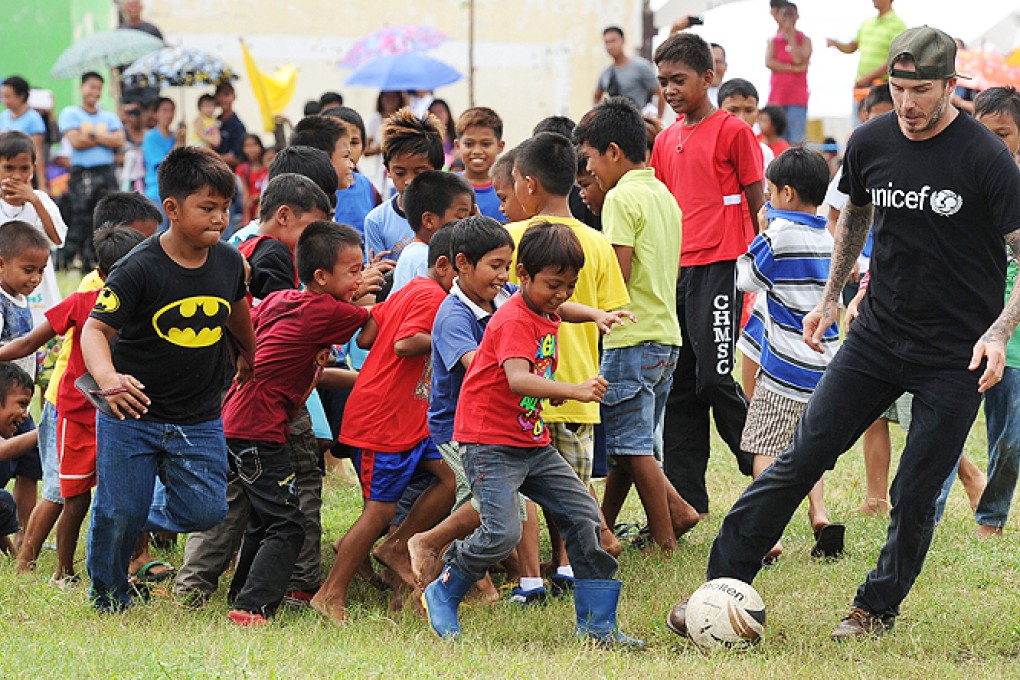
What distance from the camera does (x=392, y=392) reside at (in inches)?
240

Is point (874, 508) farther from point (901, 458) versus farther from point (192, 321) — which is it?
point (192, 321)

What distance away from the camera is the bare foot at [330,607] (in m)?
5.95

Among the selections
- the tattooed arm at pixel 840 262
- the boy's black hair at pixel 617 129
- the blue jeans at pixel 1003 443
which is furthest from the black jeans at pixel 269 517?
the blue jeans at pixel 1003 443

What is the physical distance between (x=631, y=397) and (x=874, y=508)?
6.75 ft

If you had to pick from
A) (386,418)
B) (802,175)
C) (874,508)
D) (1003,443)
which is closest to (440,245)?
(386,418)

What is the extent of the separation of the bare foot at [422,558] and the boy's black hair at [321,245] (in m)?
1.20

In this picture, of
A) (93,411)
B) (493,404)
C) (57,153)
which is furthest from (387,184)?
(57,153)

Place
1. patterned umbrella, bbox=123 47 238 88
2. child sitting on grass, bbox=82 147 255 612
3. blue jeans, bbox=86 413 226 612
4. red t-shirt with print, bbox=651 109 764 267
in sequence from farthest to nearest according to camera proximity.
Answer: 1. patterned umbrella, bbox=123 47 238 88
2. red t-shirt with print, bbox=651 109 764 267
3. blue jeans, bbox=86 413 226 612
4. child sitting on grass, bbox=82 147 255 612

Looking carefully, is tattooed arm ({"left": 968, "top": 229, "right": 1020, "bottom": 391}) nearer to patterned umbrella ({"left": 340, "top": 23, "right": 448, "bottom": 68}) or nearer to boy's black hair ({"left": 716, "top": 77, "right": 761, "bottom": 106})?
boy's black hair ({"left": 716, "top": 77, "right": 761, "bottom": 106})

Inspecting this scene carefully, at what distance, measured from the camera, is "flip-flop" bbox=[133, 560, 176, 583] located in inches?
260

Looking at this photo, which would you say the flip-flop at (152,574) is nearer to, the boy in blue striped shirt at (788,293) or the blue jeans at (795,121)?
the boy in blue striped shirt at (788,293)

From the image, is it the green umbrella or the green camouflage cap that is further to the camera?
the green umbrella

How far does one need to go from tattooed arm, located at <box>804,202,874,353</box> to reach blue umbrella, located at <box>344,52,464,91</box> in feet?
34.6

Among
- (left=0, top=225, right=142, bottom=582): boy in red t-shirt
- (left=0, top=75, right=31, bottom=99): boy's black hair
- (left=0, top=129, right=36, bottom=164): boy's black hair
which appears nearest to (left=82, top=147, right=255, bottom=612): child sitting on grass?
(left=0, top=225, right=142, bottom=582): boy in red t-shirt
